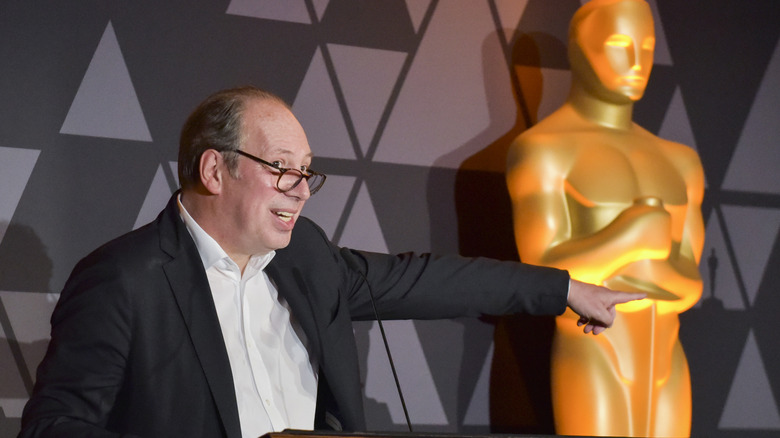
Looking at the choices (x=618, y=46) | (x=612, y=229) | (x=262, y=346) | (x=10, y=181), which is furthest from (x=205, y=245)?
(x=618, y=46)

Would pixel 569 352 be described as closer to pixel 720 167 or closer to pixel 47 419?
pixel 720 167

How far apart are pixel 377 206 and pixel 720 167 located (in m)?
1.31

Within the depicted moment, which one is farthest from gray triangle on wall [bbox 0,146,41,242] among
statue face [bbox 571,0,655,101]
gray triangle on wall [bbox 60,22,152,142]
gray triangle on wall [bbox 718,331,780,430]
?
gray triangle on wall [bbox 718,331,780,430]

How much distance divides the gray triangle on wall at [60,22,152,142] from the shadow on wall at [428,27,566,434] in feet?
3.15

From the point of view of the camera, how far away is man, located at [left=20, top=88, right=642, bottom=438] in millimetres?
1339

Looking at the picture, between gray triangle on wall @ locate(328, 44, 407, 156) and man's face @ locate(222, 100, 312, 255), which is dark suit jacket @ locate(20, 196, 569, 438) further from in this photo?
gray triangle on wall @ locate(328, 44, 407, 156)

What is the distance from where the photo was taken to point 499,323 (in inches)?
107

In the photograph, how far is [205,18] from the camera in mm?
2477

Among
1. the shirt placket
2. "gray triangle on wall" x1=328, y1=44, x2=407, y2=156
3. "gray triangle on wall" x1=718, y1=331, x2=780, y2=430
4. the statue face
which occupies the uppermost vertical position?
the statue face

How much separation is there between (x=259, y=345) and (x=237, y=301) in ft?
0.32

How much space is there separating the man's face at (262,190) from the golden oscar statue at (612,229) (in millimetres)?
938

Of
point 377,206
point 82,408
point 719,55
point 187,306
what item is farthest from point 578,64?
point 82,408

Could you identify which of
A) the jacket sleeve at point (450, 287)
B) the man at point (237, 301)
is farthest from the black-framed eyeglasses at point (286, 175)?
the jacket sleeve at point (450, 287)

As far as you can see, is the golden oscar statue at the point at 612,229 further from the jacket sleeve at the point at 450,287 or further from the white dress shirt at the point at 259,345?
the white dress shirt at the point at 259,345
